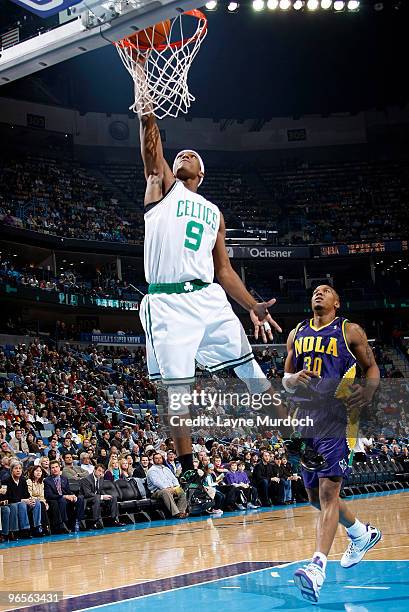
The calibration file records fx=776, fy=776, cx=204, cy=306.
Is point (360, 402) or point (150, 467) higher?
point (360, 402)

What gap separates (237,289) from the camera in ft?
12.6

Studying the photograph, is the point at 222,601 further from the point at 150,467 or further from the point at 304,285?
the point at 304,285

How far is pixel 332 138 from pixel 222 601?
34.7 m

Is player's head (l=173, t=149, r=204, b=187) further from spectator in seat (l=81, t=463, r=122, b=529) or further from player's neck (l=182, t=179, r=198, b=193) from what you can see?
spectator in seat (l=81, t=463, r=122, b=529)

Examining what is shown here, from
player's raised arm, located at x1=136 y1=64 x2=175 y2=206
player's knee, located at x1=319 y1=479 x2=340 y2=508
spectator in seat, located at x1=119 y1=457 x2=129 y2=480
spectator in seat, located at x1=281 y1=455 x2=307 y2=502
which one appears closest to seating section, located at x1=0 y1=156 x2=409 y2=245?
spectator in seat, located at x1=281 y1=455 x2=307 y2=502

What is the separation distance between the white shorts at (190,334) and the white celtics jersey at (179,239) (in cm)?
10

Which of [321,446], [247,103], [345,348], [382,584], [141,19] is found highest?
[247,103]

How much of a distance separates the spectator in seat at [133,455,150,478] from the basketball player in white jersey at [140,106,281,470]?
10.1 metres

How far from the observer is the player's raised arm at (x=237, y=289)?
3.78 meters

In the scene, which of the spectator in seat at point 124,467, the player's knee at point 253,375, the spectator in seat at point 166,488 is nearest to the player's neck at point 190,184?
the player's knee at point 253,375

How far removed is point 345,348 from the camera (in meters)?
5.67

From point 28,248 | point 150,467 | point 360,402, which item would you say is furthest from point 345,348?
point 28,248

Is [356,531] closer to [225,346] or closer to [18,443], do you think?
[225,346]

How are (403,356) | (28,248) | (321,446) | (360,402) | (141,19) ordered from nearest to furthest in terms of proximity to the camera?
1. (141,19)
2. (360,402)
3. (321,446)
4. (28,248)
5. (403,356)
